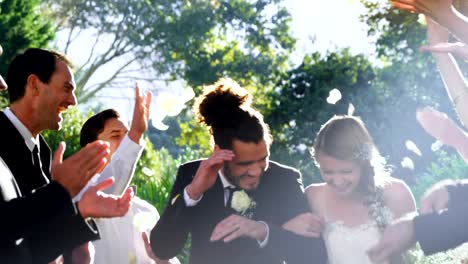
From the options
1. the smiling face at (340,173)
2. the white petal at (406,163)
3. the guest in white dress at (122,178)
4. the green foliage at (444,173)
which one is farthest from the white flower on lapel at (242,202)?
the white petal at (406,163)

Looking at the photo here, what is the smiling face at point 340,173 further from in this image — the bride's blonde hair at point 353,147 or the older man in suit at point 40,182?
the older man in suit at point 40,182

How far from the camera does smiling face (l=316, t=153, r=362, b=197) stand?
5.50m

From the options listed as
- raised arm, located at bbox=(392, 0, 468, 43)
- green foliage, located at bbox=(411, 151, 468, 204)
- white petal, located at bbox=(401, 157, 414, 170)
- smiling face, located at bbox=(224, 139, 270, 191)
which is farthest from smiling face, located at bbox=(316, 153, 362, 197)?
white petal, located at bbox=(401, 157, 414, 170)

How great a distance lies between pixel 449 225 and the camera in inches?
171

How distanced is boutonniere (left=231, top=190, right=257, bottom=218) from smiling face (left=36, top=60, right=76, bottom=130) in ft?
3.86

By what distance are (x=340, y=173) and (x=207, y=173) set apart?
1.04 meters

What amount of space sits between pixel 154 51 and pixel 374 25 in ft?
57.4

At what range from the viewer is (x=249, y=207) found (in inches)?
205

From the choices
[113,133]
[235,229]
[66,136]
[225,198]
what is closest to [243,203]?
[225,198]

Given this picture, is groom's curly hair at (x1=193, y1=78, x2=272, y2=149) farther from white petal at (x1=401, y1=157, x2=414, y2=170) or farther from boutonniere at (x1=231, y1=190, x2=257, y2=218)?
white petal at (x1=401, y1=157, x2=414, y2=170)

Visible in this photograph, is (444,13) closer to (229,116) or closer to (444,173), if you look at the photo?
(229,116)

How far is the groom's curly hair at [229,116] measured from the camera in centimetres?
512

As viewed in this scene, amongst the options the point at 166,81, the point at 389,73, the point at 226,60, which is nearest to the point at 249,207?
the point at 389,73

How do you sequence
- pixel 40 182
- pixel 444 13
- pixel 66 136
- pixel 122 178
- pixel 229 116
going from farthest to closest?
pixel 66 136 → pixel 122 178 → pixel 229 116 → pixel 40 182 → pixel 444 13
